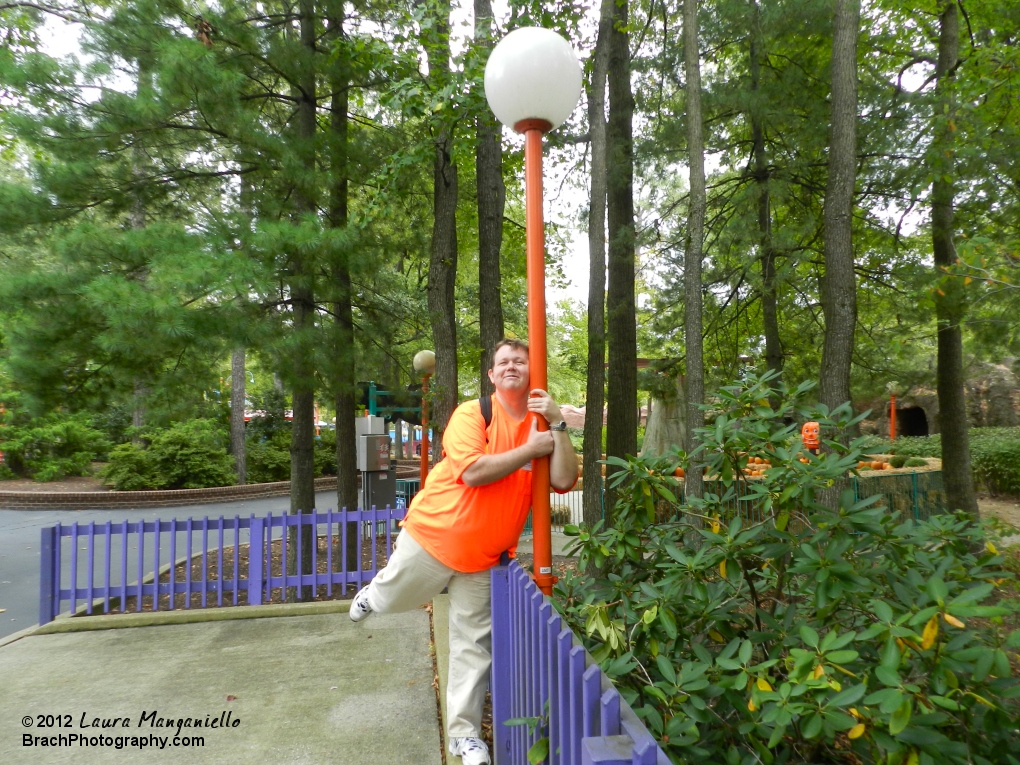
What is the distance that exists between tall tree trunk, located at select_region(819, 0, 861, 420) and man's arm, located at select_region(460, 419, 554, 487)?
5.45 m

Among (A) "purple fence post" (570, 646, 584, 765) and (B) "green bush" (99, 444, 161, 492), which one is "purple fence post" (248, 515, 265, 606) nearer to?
(A) "purple fence post" (570, 646, 584, 765)

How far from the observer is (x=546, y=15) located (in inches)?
295

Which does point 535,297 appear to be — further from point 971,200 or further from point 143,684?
point 971,200

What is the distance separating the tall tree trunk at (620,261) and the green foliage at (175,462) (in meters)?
9.84

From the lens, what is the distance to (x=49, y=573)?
603 cm

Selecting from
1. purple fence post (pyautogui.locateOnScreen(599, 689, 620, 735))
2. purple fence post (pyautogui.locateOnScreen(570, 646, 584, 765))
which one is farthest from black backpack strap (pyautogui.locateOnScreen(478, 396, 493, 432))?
purple fence post (pyautogui.locateOnScreen(599, 689, 620, 735))

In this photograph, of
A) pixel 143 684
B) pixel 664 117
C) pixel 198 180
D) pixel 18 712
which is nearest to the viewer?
pixel 18 712

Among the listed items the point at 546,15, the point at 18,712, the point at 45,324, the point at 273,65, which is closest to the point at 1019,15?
the point at 546,15

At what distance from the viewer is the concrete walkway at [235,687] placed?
3541 mm

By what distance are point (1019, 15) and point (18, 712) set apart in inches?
492

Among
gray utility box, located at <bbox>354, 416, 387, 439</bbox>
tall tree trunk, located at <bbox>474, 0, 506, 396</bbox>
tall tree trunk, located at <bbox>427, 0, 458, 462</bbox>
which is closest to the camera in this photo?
tall tree trunk, located at <bbox>427, 0, 458, 462</bbox>

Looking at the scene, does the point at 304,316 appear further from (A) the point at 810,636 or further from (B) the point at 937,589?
(B) the point at 937,589

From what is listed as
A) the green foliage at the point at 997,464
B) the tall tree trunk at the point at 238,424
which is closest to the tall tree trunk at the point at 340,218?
the tall tree trunk at the point at 238,424

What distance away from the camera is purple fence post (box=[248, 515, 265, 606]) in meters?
6.54
